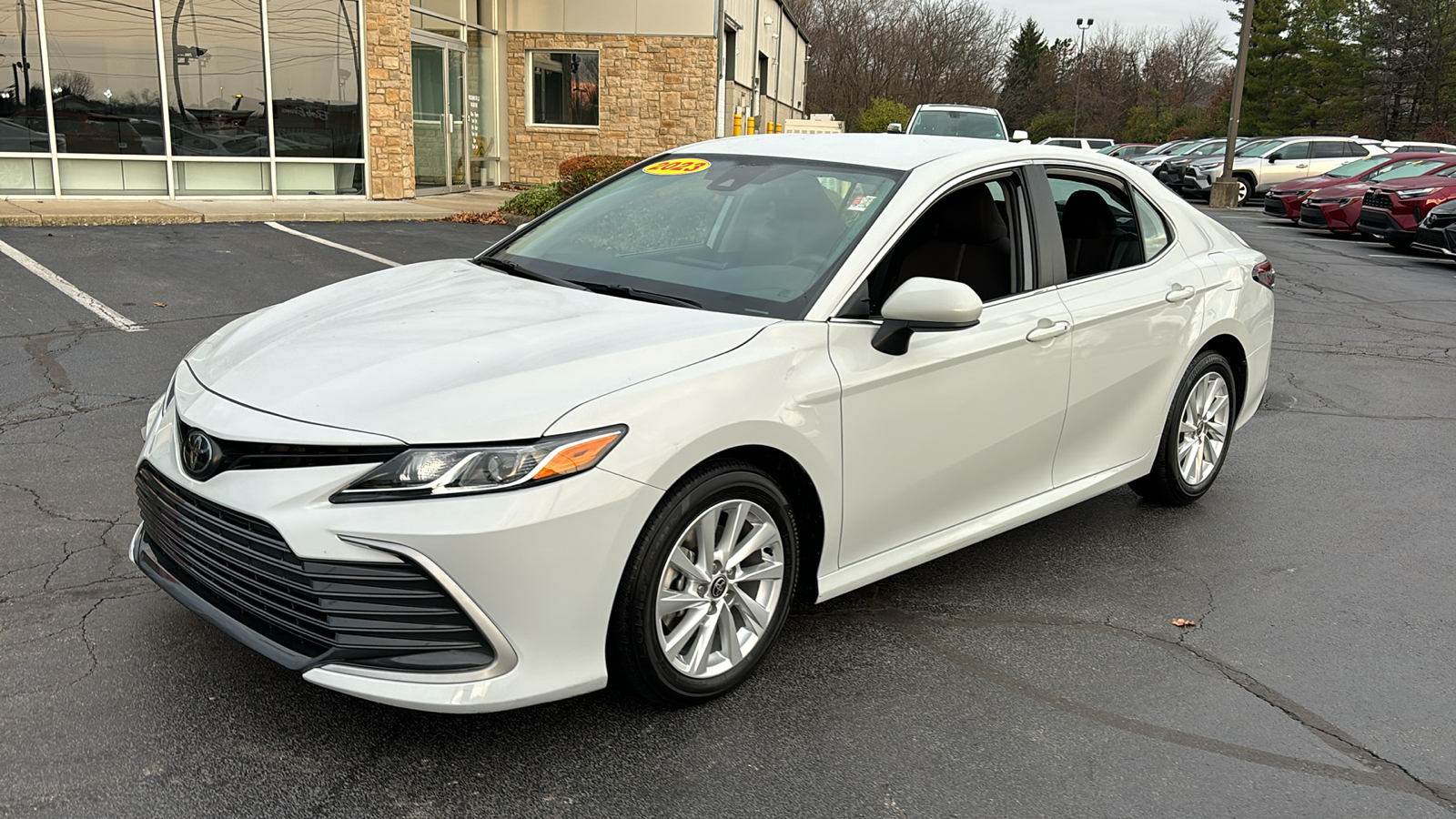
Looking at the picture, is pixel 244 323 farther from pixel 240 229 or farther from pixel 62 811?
pixel 240 229

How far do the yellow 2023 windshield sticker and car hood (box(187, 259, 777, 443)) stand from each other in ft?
3.21

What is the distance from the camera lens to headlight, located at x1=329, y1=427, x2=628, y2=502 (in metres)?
2.80

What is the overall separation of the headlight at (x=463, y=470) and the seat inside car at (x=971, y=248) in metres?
1.86

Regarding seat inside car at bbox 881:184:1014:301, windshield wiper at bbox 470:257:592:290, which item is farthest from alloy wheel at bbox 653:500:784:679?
seat inside car at bbox 881:184:1014:301

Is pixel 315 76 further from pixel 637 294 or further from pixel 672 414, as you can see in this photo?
pixel 672 414

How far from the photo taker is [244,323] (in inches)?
153

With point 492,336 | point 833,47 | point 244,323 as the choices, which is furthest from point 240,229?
point 833,47

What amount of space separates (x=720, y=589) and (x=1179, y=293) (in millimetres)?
2768

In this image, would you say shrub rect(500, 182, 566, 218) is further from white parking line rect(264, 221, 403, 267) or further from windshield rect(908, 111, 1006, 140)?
windshield rect(908, 111, 1006, 140)

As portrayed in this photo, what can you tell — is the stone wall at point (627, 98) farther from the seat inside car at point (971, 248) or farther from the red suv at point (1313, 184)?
the seat inside car at point (971, 248)

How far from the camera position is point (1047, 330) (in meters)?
4.27

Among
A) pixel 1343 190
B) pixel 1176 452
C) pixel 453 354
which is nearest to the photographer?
pixel 453 354

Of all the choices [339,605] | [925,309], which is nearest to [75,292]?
[339,605]

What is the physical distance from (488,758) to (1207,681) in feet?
7.57
